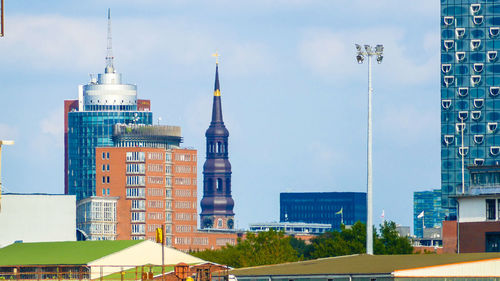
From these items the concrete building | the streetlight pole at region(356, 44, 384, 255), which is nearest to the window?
the concrete building

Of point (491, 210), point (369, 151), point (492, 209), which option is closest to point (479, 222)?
point (491, 210)

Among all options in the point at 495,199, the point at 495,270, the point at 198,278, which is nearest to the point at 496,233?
the point at 495,199

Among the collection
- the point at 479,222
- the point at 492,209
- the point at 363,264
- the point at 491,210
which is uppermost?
the point at 492,209

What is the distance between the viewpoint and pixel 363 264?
133250mm

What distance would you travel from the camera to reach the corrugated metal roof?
124375mm

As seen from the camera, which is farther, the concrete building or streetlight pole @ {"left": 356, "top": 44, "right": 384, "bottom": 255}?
the concrete building

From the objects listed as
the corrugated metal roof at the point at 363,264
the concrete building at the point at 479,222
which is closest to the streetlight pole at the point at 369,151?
the corrugated metal roof at the point at 363,264

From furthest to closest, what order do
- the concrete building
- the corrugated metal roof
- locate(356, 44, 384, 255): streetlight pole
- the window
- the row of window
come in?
1. the window
2. the row of window
3. the concrete building
4. locate(356, 44, 384, 255): streetlight pole
5. the corrugated metal roof

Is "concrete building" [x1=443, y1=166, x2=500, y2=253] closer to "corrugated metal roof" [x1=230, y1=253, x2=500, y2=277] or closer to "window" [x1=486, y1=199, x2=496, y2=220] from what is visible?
"window" [x1=486, y1=199, x2=496, y2=220]

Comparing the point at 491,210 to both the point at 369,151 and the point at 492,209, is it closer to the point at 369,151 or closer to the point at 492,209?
the point at 492,209

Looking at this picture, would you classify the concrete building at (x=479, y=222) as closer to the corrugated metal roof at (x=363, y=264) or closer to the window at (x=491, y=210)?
the window at (x=491, y=210)

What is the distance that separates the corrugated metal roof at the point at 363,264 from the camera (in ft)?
408

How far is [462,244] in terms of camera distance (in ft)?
592

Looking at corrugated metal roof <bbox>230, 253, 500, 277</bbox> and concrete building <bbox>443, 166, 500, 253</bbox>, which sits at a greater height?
concrete building <bbox>443, 166, 500, 253</bbox>
